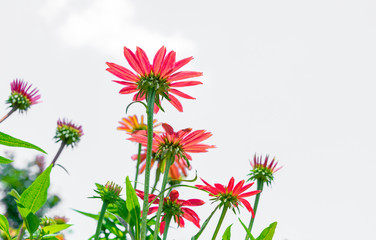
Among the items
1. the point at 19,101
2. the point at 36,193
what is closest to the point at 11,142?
the point at 36,193

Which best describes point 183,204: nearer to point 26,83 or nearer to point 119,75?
point 119,75

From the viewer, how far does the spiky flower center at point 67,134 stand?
206 centimetres

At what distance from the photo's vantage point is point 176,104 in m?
→ 1.25

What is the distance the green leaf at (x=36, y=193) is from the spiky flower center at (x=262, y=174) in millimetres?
1024

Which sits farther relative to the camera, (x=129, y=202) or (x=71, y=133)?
(x=71, y=133)

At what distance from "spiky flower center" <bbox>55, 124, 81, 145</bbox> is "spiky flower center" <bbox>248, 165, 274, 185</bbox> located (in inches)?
40.8

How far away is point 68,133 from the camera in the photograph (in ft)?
6.87

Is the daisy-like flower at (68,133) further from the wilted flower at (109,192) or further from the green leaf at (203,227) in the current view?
the green leaf at (203,227)

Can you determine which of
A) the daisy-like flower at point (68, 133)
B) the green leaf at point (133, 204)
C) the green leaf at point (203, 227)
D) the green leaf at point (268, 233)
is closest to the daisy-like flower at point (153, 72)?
the green leaf at point (133, 204)

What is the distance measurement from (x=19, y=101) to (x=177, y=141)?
4.75 feet

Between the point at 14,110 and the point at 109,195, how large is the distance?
3.99ft

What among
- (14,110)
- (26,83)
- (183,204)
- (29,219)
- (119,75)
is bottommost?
(29,219)

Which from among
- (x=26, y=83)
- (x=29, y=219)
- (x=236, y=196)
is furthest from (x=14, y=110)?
(x=236, y=196)

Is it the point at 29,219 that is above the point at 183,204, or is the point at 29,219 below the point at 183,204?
below
